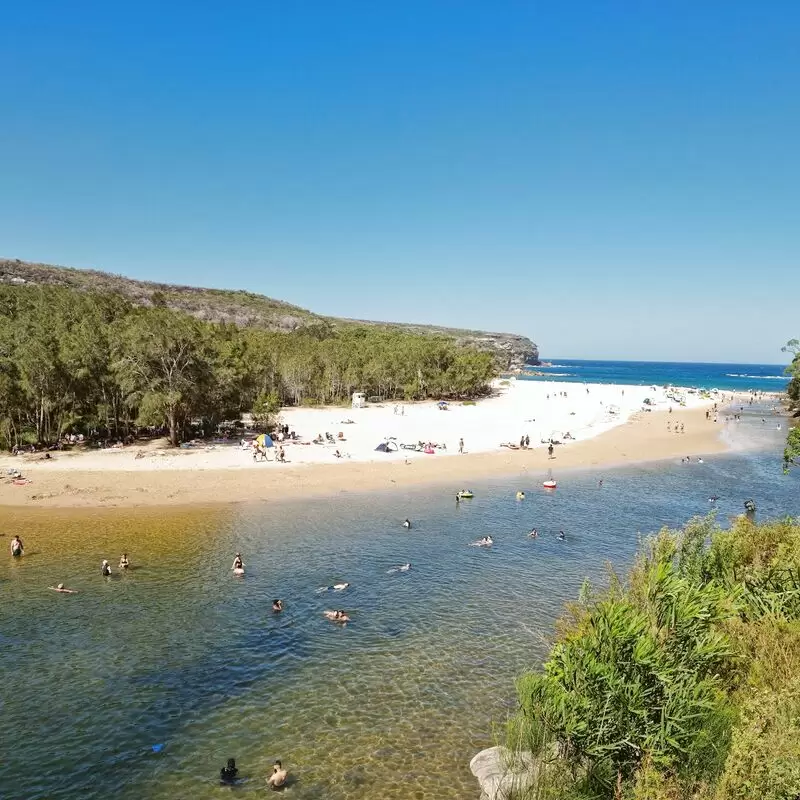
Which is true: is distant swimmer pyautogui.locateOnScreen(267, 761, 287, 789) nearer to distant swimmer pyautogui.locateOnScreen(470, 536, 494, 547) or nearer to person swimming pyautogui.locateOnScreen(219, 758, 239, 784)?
person swimming pyautogui.locateOnScreen(219, 758, 239, 784)

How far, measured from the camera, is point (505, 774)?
11.8 m

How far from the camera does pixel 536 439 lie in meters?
67.1

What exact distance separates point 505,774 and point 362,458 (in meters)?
40.8

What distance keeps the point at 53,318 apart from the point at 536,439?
5451 centimetres

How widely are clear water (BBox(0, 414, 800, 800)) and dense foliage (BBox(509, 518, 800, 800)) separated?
152 inches

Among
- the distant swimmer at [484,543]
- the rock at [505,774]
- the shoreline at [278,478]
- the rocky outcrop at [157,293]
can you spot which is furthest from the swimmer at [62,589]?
the rocky outcrop at [157,293]

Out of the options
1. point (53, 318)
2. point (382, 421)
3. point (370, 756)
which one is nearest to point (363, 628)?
point (370, 756)

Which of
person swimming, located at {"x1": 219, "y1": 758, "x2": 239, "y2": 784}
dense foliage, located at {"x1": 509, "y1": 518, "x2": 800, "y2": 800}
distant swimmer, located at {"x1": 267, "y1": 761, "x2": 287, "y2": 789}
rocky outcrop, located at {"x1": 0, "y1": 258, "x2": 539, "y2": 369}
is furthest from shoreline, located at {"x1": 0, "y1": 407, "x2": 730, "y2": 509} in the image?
rocky outcrop, located at {"x1": 0, "y1": 258, "x2": 539, "y2": 369}

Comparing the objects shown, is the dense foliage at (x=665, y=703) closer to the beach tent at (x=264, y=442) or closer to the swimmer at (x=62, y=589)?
the swimmer at (x=62, y=589)

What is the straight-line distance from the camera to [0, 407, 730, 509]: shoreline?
37.2m

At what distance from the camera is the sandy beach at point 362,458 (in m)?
39.0

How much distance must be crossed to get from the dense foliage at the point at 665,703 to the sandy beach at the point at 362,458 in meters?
30.8

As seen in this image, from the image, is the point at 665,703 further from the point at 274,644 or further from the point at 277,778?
the point at 274,644

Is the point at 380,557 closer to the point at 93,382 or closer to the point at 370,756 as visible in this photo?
the point at 370,756
